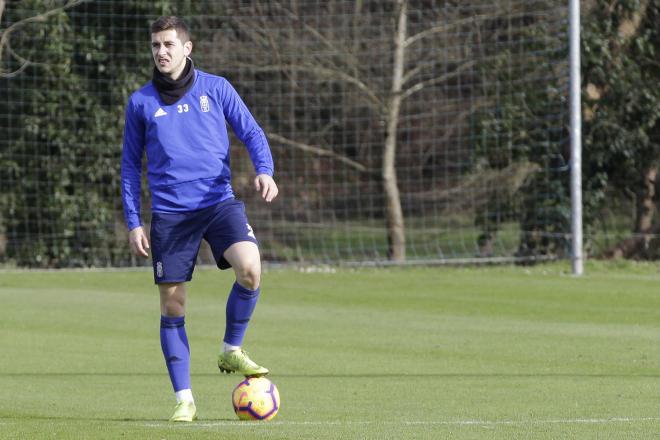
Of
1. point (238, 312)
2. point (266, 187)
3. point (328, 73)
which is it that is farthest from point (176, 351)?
point (328, 73)

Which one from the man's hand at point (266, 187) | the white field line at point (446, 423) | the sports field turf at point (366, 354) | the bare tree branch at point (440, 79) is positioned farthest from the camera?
the bare tree branch at point (440, 79)

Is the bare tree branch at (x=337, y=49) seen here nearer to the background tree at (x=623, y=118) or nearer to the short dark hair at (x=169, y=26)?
the background tree at (x=623, y=118)

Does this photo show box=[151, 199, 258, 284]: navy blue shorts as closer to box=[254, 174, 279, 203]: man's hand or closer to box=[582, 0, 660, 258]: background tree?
box=[254, 174, 279, 203]: man's hand

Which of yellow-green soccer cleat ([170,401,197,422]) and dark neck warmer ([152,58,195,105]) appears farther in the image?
dark neck warmer ([152,58,195,105])

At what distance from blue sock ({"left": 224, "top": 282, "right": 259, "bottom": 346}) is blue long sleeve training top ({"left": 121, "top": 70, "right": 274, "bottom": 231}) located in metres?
0.51

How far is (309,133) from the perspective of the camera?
22.8m

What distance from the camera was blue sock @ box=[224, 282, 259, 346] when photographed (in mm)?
7413

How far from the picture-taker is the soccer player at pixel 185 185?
24.0ft

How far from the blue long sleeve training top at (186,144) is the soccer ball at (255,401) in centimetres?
101

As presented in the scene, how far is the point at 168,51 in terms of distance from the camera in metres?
7.23

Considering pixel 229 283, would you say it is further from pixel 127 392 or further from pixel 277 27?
pixel 127 392

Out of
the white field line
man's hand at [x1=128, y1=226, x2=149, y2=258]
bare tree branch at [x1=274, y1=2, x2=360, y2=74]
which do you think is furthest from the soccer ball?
bare tree branch at [x1=274, y1=2, x2=360, y2=74]

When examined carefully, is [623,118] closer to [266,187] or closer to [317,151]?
[317,151]

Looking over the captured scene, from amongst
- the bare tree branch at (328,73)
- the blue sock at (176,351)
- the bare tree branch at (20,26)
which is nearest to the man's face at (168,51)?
the blue sock at (176,351)
